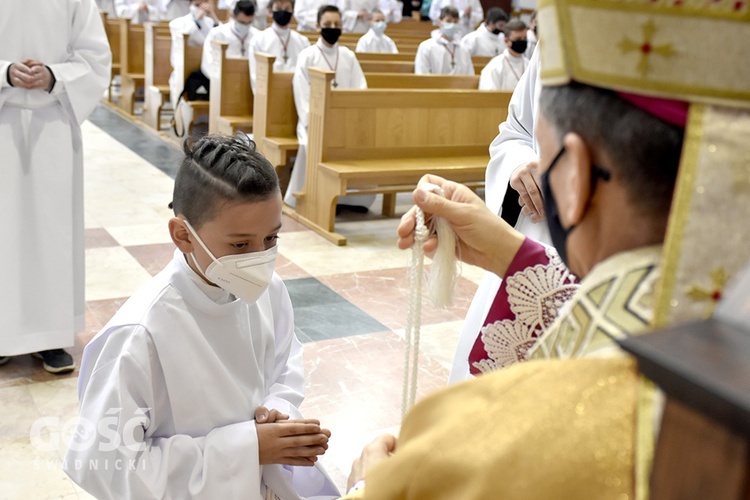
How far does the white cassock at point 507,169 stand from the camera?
7.60ft

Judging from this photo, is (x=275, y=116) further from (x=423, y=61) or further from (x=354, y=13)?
(x=354, y=13)

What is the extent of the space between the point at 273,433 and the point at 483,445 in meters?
1.24

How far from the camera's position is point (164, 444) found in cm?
195

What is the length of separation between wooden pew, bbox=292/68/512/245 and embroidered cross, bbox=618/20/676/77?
5.14 metres

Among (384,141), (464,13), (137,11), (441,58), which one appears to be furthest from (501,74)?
(464,13)

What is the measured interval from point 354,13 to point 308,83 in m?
7.15

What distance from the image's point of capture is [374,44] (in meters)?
11.5

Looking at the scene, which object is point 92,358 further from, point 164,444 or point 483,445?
point 483,445

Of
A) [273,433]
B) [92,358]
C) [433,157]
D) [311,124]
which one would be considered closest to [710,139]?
[273,433]

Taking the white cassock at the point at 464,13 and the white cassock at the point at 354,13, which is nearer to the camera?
the white cassock at the point at 354,13

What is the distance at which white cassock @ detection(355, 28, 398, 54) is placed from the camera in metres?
11.3

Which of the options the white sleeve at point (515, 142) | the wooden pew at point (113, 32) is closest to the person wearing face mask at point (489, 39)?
the wooden pew at point (113, 32)

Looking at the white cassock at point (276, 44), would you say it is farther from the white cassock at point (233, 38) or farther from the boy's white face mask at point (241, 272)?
the boy's white face mask at point (241, 272)

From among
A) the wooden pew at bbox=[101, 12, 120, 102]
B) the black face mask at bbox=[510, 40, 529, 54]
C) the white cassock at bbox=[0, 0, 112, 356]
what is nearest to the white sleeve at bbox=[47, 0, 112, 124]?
the white cassock at bbox=[0, 0, 112, 356]
